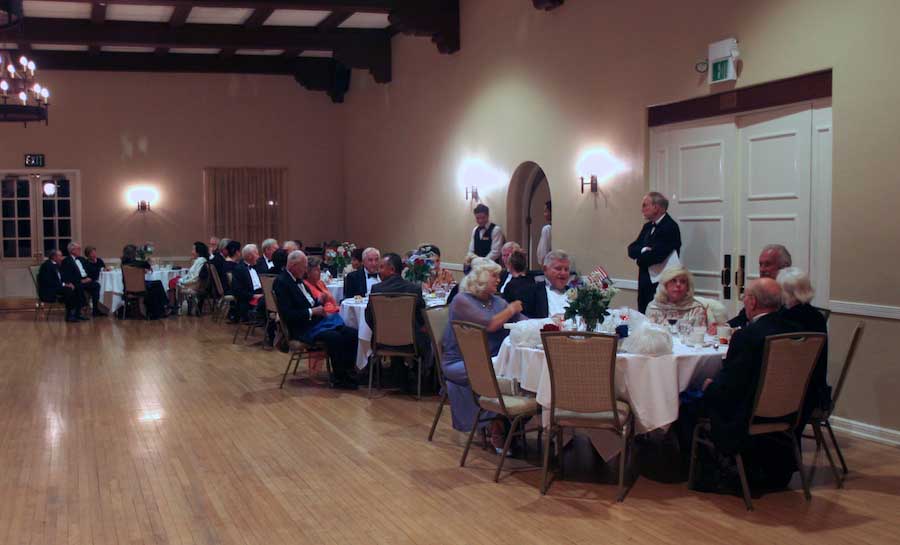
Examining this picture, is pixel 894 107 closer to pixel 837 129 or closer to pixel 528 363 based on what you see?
pixel 837 129

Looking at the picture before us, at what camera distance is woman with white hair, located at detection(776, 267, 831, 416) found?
4914 millimetres

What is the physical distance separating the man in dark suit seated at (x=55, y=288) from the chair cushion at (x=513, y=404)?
1070cm

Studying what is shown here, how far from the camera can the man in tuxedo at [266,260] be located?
11656 millimetres

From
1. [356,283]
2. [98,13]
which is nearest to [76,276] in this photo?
[98,13]

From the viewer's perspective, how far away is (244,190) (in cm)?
1766

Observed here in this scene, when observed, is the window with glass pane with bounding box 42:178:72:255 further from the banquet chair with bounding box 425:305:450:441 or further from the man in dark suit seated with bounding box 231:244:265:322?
the banquet chair with bounding box 425:305:450:441

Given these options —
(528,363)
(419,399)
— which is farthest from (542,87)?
(528,363)

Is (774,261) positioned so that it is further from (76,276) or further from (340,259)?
(76,276)

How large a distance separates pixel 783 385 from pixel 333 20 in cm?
1100

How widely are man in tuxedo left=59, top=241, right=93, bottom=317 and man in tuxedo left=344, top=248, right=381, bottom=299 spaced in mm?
7085

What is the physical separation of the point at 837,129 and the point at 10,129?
14.6m

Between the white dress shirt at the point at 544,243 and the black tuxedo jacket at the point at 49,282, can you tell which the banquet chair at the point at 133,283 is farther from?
the white dress shirt at the point at 544,243

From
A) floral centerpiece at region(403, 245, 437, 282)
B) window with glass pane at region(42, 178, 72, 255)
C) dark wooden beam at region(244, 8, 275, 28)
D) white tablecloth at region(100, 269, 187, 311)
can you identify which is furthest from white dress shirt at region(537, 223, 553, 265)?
window with glass pane at region(42, 178, 72, 255)

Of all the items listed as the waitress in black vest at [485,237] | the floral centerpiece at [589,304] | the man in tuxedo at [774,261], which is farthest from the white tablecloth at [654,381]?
the waitress in black vest at [485,237]
